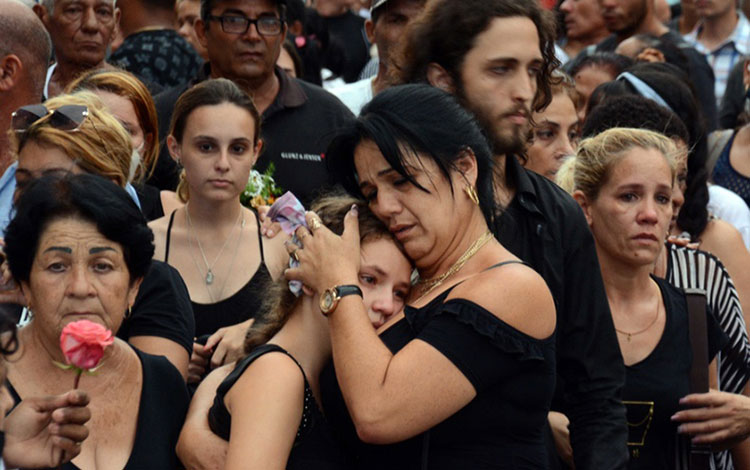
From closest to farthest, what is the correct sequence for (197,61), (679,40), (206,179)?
1. (206,179)
2. (197,61)
3. (679,40)

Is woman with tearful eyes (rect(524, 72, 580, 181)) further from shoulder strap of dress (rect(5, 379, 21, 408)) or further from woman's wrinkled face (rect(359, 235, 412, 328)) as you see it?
shoulder strap of dress (rect(5, 379, 21, 408))

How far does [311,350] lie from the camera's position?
3.41 m

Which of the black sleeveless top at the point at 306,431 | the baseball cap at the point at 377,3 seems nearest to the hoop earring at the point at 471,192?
the black sleeveless top at the point at 306,431

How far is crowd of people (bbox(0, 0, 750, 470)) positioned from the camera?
321 centimetres

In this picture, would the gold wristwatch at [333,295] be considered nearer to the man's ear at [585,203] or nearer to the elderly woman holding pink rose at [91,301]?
the elderly woman holding pink rose at [91,301]

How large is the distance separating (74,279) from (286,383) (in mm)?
677

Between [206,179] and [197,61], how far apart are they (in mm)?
2235

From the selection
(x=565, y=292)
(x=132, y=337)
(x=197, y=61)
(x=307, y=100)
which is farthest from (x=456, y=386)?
(x=197, y=61)

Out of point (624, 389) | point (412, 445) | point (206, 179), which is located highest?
point (206, 179)

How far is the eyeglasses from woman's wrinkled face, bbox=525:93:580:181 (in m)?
1.41

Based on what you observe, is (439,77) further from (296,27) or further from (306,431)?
(296,27)

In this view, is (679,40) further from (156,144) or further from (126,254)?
(126,254)

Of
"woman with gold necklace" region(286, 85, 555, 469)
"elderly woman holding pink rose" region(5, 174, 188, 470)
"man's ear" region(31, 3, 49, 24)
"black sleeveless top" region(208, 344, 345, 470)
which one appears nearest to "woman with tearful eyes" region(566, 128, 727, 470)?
"woman with gold necklace" region(286, 85, 555, 469)

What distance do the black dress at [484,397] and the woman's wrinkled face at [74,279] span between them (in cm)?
82
